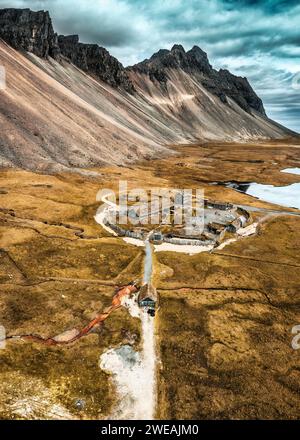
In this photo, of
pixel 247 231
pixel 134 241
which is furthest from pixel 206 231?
pixel 134 241

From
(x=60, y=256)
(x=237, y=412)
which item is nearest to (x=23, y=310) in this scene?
(x=60, y=256)

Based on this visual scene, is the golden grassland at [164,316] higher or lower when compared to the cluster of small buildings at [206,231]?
lower

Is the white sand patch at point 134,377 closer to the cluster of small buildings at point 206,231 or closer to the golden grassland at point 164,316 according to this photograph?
the golden grassland at point 164,316

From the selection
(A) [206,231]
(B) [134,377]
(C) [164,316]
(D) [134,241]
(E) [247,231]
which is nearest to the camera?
(B) [134,377]

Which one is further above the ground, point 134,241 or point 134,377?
point 134,241

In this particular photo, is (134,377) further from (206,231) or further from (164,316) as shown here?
(206,231)

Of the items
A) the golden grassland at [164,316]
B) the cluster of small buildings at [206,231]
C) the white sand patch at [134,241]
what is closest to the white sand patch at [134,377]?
the golden grassland at [164,316]

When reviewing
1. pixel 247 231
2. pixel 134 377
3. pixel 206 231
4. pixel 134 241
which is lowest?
pixel 134 377

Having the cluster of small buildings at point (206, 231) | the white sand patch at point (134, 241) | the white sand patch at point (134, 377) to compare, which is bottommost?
the white sand patch at point (134, 377)
